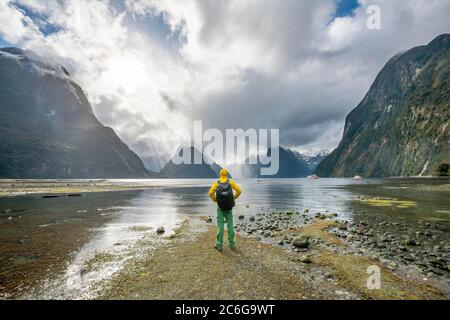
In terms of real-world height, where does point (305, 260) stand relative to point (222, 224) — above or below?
below

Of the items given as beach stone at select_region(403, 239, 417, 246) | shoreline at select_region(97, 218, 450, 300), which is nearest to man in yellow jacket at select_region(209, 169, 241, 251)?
shoreline at select_region(97, 218, 450, 300)

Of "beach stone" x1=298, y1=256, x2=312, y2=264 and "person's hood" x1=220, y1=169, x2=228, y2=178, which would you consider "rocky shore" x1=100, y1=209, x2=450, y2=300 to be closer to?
"beach stone" x1=298, y1=256, x2=312, y2=264

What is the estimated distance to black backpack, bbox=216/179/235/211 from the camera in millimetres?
11289

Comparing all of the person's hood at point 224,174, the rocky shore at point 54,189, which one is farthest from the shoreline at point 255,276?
the rocky shore at point 54,189

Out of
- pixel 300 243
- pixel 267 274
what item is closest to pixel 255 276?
pixel 267 274

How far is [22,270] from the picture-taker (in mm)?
9359

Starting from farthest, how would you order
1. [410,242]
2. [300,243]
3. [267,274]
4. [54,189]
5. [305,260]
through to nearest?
[54,189] → [410,242] → [300,243] → [305,260] → [267,274]

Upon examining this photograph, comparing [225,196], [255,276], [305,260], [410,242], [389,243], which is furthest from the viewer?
[389,243]

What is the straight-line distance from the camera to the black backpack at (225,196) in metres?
11.3

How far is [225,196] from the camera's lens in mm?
11273

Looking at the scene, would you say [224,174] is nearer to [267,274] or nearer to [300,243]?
[267,274]

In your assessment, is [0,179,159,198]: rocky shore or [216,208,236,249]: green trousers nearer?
[216,208,236,249]: green trousers
